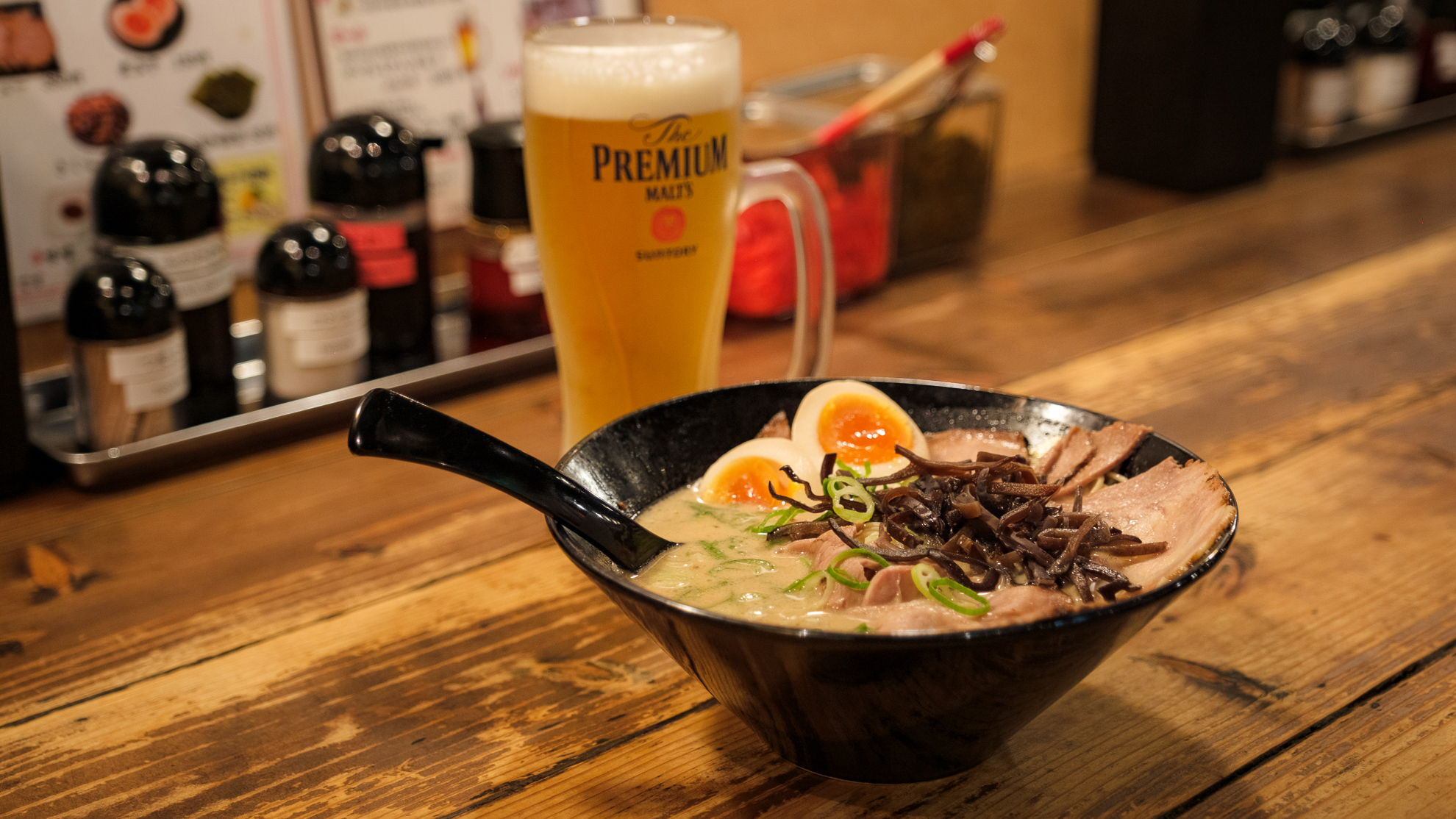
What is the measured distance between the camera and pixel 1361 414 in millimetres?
1481

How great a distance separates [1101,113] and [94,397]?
6.68 feet

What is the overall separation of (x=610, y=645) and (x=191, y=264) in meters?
0.74

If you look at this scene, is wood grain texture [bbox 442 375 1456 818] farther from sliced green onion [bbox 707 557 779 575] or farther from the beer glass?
the beer glass

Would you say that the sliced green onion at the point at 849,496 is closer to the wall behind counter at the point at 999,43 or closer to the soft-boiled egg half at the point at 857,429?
the soft-boiled egg half at the point at 857,429

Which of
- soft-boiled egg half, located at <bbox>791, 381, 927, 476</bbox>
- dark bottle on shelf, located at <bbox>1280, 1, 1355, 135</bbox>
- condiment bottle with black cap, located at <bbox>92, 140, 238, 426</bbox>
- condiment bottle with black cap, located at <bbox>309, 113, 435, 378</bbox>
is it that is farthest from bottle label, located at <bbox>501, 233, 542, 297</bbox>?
dark bottle on shelf, located at <bbox>1280, 1, 1355, 135</bbox>

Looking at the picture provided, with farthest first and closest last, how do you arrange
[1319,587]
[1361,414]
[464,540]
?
[1361,414], [464,540], [1319,587]

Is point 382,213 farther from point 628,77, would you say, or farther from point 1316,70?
point 1316,70

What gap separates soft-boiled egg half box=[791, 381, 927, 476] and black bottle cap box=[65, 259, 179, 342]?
2.42 ft

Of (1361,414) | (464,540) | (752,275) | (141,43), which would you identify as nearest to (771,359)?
(752,275)

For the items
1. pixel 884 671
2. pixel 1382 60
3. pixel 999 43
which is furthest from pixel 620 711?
pixel 1382 60

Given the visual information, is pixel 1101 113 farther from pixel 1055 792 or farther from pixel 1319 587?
pixel 1055 792

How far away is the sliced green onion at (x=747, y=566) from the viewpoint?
2.95 ft

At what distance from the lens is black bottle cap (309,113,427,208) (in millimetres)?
1499

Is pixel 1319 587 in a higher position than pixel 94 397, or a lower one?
lower
